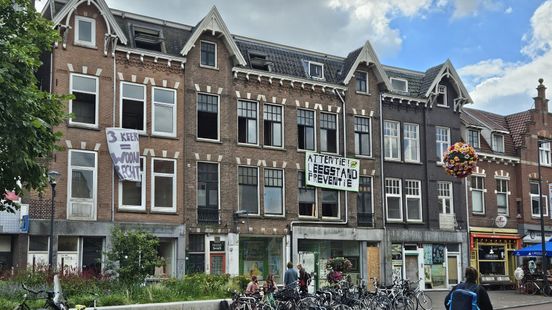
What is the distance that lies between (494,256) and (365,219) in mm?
10212

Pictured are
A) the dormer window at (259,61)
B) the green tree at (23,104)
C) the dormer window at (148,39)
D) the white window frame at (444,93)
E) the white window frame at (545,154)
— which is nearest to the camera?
the green tree at (23,104)

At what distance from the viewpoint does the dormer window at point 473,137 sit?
41.5m

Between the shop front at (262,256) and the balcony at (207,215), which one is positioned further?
the shop front at (262,256)

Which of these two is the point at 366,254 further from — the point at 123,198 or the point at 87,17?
the point at 87,17

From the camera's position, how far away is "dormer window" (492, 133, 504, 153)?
43000 millimetres

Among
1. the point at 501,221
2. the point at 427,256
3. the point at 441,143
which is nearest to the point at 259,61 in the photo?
the point at 441,143

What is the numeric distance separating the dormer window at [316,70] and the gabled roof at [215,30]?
15.8 feet

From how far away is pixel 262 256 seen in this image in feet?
107

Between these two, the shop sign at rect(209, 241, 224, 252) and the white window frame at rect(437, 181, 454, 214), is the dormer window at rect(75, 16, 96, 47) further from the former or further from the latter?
the white window frame at rect(437, 181, 454, 214)

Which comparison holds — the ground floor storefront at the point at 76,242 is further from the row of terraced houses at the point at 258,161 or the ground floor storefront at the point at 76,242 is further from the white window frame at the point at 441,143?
the white window frame at the point at 441,143

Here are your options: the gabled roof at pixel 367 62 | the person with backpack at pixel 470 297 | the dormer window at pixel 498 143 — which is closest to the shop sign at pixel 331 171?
the gabled roof at pixel 367 62

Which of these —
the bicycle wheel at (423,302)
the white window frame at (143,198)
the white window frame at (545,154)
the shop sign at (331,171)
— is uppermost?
the white window frame at (545,154)

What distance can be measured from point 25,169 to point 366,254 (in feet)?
77.6

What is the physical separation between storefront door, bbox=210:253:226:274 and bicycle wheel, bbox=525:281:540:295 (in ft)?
55.0
